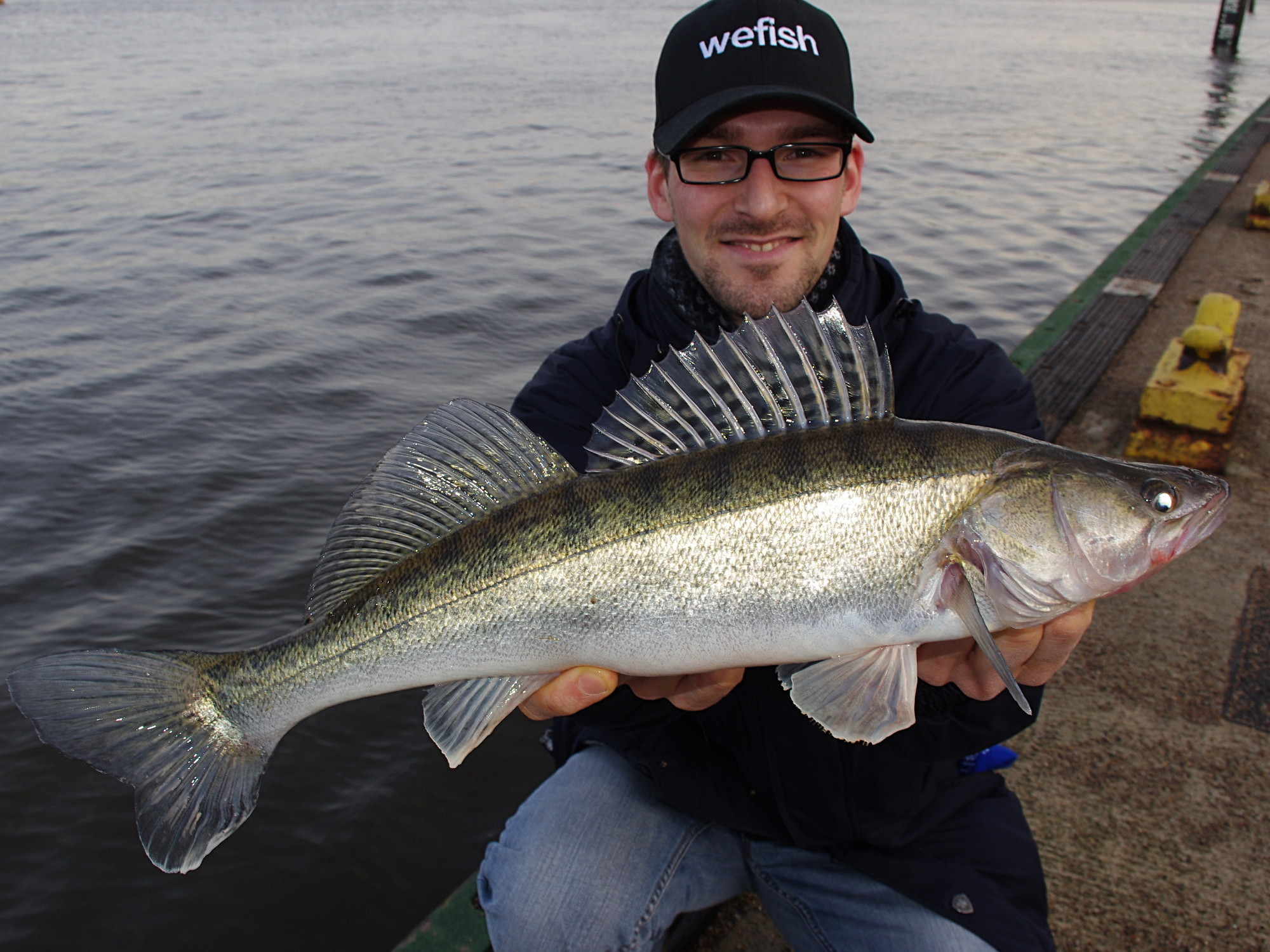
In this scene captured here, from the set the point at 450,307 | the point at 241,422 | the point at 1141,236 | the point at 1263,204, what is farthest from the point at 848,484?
the point at 1263,204

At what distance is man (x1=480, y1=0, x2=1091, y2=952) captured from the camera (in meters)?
2.45

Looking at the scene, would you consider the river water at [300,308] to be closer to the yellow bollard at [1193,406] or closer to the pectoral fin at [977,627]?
the pectoral fin at [977,627]

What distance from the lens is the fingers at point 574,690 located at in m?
2.18

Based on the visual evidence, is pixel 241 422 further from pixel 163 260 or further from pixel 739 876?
pixel 739 876

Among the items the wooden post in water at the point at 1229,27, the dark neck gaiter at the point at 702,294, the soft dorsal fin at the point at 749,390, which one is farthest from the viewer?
the wooden post in water at the point at 1229,27

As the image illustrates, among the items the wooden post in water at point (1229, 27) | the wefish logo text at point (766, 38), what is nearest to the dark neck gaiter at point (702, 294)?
the wefish logo text at point (766, 38)

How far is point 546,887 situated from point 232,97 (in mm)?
20558

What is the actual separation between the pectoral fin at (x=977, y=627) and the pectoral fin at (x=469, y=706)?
0.96 m

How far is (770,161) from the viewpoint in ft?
9.90

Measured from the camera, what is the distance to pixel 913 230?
39.9 ft

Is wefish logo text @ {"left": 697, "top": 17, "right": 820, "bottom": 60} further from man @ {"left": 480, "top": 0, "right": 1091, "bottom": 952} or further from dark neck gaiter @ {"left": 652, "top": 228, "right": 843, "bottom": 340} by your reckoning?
dark neck gaiter @ {"left": 652, "top": 228, "right": 843, "bottom": 340}

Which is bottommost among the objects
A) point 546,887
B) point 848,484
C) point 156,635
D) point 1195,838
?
point 156,635

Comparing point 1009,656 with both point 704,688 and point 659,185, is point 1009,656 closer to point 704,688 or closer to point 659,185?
point 704,688

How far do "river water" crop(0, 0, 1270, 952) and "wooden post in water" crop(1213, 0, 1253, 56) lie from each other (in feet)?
36.9
